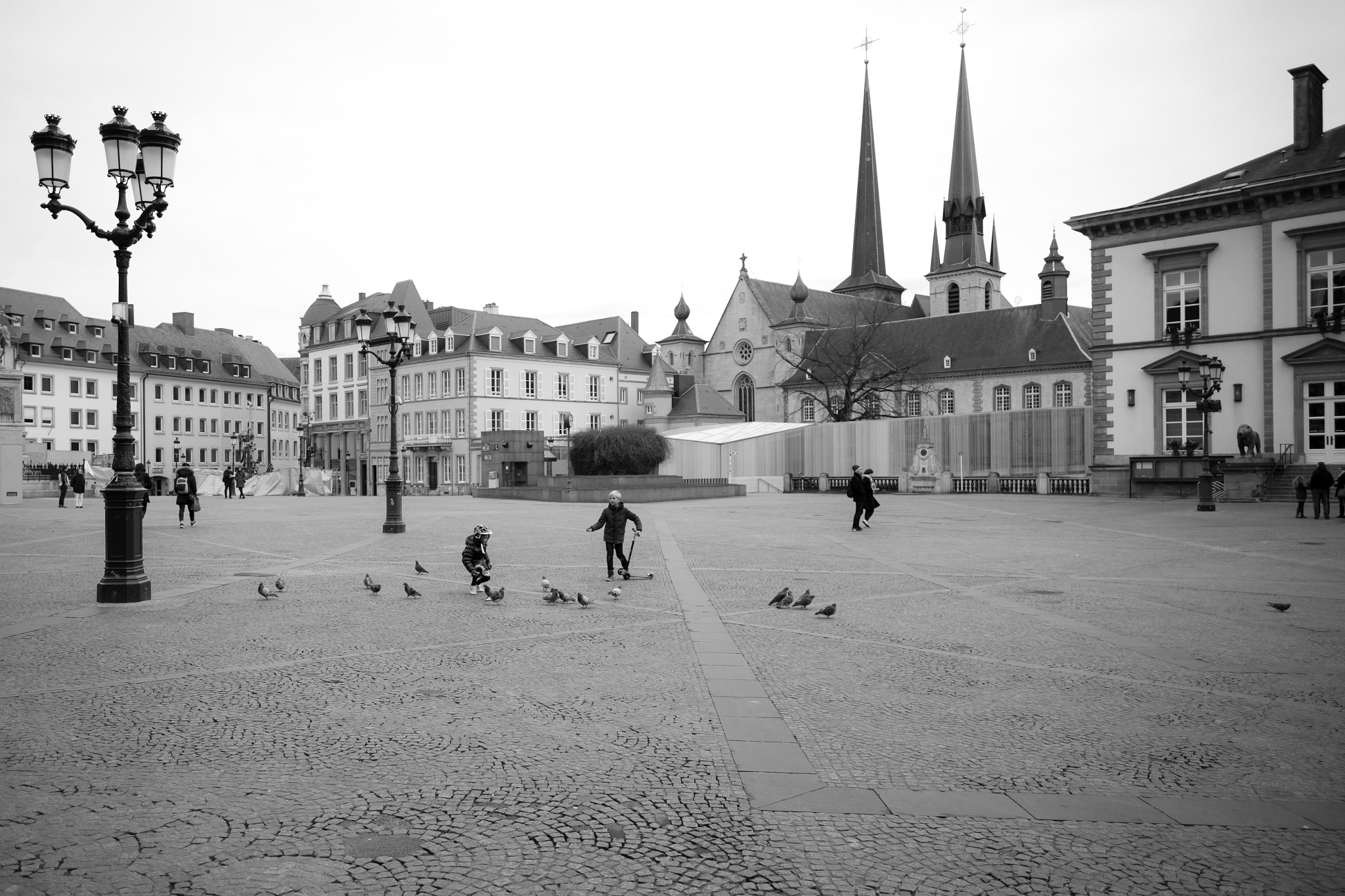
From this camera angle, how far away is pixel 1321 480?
2506cm

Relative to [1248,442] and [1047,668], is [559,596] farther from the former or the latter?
[1248,442]

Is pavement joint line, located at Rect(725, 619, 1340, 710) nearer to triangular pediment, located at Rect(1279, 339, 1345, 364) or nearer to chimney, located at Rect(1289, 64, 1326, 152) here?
triangular pediment, located at Rect(1279, 339, 1345, 364)

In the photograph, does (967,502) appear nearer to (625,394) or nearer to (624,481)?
(624,481)

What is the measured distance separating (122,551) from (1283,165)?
40766mm

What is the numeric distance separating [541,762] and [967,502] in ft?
111

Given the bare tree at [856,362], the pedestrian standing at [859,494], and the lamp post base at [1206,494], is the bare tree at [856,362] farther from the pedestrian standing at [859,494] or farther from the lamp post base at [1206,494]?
the pedestrian standing at [859,494]

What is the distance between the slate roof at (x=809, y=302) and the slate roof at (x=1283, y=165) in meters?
52.1

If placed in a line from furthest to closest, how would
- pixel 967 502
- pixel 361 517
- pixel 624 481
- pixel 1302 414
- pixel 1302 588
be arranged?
pixel 624 481 → pixel 967 502 → pixel 1302 414 → pixel 361 517 → pixel 1302 588

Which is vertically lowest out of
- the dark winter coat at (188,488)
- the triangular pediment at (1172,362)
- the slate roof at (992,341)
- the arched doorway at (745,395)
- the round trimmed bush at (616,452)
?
the dark winter coat at (188,488)

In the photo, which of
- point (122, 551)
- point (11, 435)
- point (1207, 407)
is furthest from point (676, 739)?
point (11, 435)

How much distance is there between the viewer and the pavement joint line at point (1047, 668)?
7648mm

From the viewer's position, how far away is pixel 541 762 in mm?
5863

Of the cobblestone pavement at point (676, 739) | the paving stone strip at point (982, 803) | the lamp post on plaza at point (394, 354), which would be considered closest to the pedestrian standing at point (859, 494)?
the cobblestone pavement at point (676, 739)

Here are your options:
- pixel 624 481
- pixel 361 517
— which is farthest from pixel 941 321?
pixel 361 517
